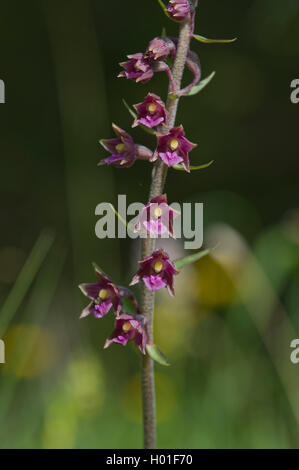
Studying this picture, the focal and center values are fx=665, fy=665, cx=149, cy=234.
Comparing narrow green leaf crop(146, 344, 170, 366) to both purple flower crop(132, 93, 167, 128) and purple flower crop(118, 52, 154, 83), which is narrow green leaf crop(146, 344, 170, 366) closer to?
purple flower crop(132, 93, 167, 128)

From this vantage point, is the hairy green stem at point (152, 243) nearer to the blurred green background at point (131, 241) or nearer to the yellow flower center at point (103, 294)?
the yellow flower center at point (103, 294)

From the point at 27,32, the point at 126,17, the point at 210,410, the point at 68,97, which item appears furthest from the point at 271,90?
the point at 210,410

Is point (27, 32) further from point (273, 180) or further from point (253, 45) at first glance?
point (273, 180)

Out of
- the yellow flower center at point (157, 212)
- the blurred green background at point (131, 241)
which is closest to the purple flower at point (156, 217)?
the yellow flower center at point (157, 212)

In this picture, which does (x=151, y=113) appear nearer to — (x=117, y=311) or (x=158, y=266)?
(x=158, y=266)

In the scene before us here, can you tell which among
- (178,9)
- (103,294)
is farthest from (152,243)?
(178,9)

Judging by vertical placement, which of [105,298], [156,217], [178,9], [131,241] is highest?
[131,241]
